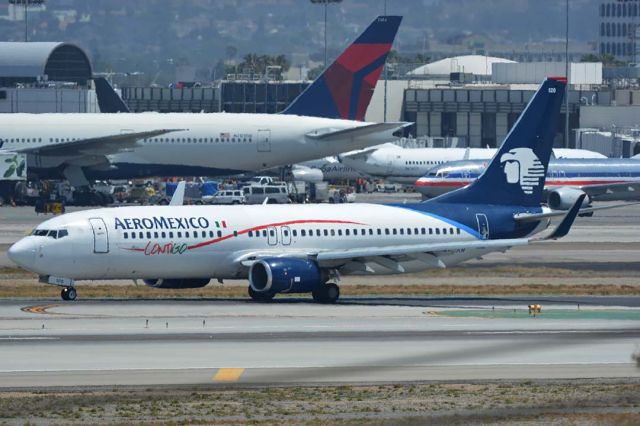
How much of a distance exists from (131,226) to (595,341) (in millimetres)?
17119

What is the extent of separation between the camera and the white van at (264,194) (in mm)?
105688

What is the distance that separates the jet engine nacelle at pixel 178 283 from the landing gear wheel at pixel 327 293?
4.22 meters

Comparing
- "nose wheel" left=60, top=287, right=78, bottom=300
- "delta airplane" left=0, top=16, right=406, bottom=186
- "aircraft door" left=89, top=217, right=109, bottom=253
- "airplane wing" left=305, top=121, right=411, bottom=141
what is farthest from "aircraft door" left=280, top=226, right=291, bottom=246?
"delta airplane" left=0, top=16, right=406, bottom=186

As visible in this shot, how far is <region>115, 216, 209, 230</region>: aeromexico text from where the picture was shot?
47969mm

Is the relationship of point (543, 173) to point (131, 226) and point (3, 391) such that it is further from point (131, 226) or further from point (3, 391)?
point (3, 391)

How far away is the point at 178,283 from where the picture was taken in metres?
50.4

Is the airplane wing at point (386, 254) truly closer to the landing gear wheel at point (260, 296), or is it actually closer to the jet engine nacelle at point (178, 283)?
the landing gear wheel at point (260, 296)

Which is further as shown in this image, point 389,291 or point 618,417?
point 389,291

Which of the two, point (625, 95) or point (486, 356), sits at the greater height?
point (625, 95)

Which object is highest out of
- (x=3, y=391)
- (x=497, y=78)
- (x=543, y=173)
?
(x=497, y=78)

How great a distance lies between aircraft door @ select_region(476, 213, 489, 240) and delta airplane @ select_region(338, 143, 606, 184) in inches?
2586

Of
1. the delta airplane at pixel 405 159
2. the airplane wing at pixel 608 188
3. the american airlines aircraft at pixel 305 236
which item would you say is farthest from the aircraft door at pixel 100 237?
the delta airplane at pixel 405 159

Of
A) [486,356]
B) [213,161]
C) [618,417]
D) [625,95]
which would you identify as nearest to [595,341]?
[486,356]

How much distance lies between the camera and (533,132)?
2108 inches
